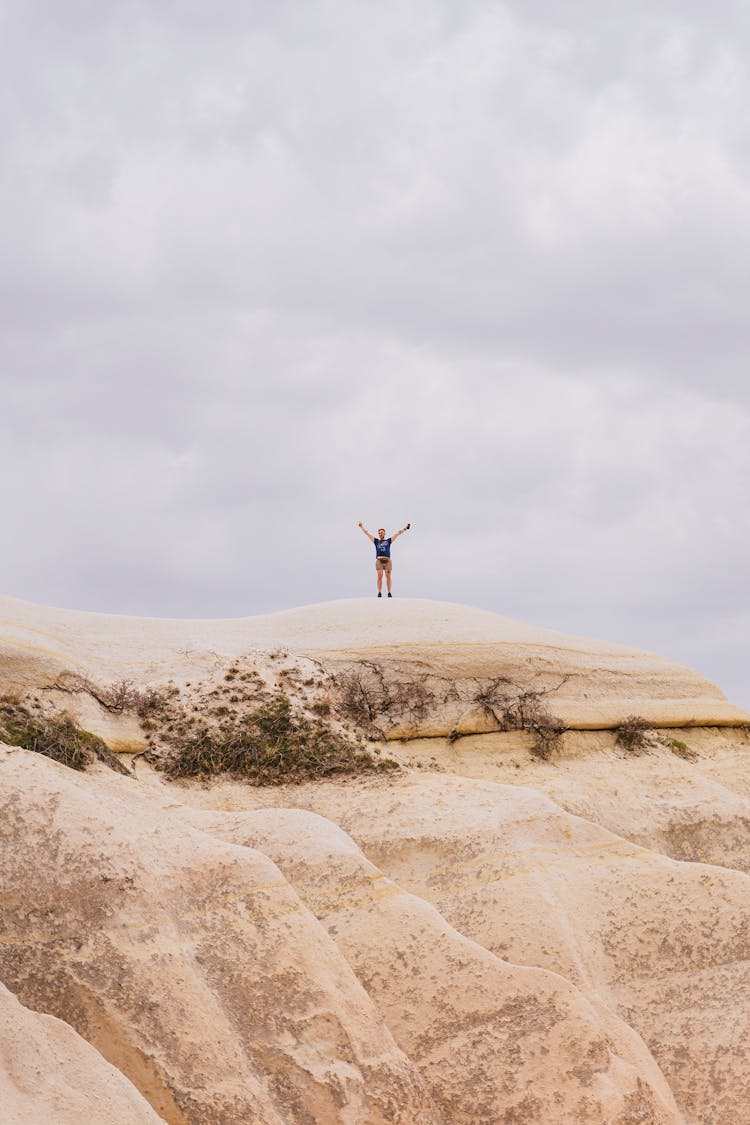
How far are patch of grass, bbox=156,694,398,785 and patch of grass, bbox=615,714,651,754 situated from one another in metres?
6.43

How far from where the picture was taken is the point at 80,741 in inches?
648

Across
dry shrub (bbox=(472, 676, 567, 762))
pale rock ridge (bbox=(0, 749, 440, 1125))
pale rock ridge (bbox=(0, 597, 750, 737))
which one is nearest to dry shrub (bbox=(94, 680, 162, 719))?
pale rock ridge (bbox=(0, 597, 750, 737))

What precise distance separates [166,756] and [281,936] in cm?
796

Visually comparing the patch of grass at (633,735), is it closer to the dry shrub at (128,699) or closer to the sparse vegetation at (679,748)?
the sparse vegetation at (679,748)

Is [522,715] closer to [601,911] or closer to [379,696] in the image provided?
[379,696]

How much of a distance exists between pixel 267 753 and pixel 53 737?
4244 millimetres

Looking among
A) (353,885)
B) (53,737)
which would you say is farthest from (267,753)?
(353,885)

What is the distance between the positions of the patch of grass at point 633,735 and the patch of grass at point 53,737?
1079 centimetres

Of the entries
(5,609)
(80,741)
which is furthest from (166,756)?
(5,609)

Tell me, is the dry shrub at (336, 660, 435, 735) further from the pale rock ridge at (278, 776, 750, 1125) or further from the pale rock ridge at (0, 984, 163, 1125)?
the pale rock ridge at (0, 984, 163, 1125)

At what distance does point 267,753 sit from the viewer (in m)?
19.7

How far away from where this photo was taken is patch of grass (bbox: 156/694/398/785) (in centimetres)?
1945

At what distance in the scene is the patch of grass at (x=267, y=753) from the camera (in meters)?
19.5

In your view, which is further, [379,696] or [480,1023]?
[379,696]
